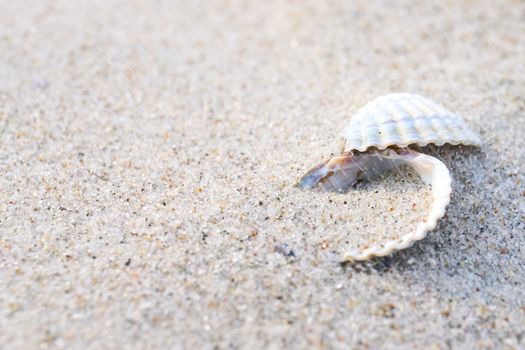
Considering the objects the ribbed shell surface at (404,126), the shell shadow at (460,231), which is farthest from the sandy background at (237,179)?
the ribbed shell surface at (404,126)

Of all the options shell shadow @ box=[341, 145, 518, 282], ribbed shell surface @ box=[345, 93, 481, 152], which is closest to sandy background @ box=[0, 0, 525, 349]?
shell shadow @ box=[341, 145, 518, 282]

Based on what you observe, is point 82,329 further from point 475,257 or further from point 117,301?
point 475,257

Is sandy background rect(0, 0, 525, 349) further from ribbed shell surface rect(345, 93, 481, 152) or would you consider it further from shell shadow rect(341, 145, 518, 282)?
ribbed shell surface rect(345, 93, 481, 152)

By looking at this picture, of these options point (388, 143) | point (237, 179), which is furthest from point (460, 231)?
point (237, 179)

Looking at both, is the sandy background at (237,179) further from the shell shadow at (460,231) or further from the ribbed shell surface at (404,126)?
the ribbed shell surface at (404,126)

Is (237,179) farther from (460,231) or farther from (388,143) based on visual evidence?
(460,231)
